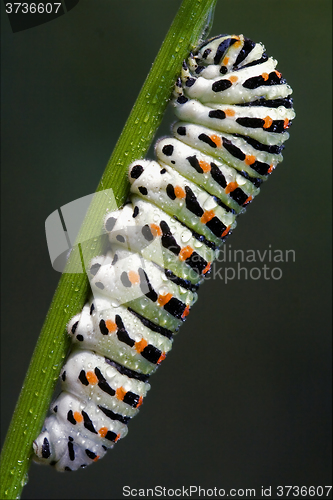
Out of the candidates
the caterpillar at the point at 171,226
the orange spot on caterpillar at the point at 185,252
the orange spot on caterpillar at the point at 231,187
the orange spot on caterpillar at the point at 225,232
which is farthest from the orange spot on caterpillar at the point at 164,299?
the orange spot on caterpillar at the point at 231,187

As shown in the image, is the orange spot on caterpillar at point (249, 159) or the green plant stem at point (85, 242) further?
the orange spot on caterpillar at point (249, 159)

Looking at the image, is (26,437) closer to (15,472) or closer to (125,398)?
(15,472)

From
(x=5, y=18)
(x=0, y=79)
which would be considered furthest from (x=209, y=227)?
(x=0, y=79)

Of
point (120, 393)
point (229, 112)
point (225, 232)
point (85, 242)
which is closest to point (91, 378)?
point (120, 393)

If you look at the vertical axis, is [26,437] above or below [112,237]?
below

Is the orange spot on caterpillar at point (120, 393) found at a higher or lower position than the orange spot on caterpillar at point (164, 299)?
lower

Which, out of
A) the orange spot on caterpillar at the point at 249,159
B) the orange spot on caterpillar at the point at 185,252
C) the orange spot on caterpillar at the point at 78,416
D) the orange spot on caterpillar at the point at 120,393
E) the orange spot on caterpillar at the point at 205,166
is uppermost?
the orange spot on caterpillar at the point at 249,159

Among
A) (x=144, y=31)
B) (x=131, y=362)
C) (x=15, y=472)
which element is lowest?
(x=15, y=472)

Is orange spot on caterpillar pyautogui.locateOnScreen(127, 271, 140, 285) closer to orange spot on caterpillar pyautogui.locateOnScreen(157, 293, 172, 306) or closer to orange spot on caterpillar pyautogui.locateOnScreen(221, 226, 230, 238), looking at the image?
orange spot on caterpillar pyautogui.locateOnScreen(157, 293, 172, 306)

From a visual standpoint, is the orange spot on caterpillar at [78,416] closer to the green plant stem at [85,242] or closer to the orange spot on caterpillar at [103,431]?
the orange spot on caterpillar at [103,431]
